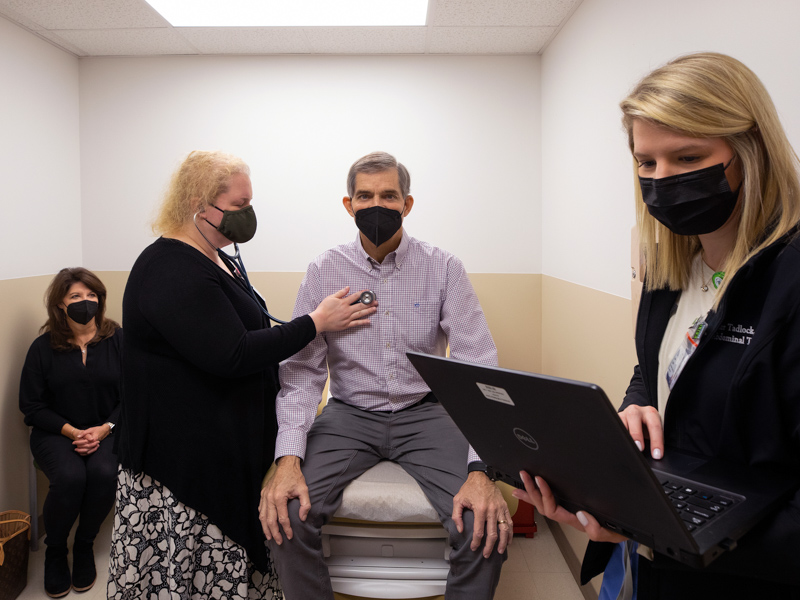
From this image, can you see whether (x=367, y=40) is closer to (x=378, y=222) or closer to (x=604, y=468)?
(x=378, y=222)

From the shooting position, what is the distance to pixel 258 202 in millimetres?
3084

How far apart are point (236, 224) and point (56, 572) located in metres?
1.74

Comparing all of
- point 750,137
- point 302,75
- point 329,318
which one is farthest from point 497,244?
point 750,137

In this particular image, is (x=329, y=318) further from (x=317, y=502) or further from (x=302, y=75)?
(x=302, y=75)

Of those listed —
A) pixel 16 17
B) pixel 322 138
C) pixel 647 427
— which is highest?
pixel 16 17

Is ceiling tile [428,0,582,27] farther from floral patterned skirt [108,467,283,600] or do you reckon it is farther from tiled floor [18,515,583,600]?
tiled floor [18,515,583,600]

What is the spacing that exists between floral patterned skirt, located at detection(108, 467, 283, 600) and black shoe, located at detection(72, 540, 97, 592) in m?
0.94

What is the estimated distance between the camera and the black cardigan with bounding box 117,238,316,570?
4.59 ft

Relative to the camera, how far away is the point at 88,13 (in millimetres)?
2477

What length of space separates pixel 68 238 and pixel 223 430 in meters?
2.15

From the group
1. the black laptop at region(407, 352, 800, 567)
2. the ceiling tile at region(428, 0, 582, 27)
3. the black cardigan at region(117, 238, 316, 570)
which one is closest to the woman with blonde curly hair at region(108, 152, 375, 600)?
the black cardigan at region(117, 238, 316, 570)

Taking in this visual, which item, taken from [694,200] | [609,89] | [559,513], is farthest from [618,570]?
[609,89]

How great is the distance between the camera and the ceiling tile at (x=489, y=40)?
105 inches

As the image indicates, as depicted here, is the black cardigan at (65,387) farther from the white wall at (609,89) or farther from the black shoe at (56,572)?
the white wall at (609,89)
